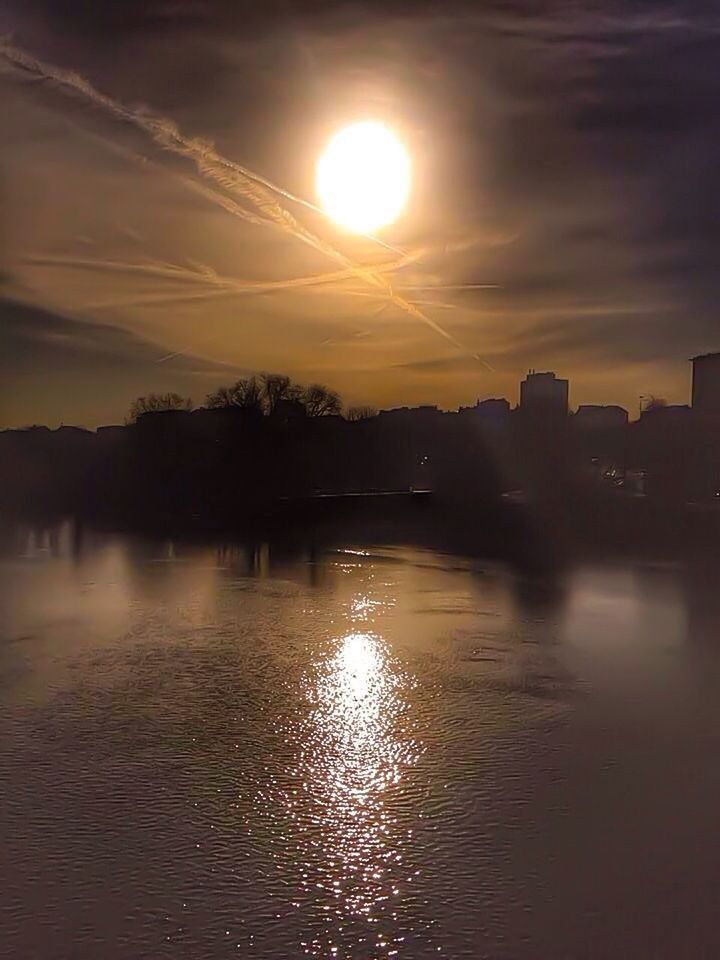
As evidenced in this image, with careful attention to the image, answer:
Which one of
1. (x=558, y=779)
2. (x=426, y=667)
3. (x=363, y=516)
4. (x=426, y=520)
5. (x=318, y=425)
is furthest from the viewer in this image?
(x=318, y=425)

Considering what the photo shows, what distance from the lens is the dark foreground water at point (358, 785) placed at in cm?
529

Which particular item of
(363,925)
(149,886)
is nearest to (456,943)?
(363,925)

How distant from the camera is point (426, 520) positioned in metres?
39.2

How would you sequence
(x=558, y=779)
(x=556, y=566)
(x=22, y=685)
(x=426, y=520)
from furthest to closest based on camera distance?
(x=426, y=520), (x=556, y=566), (x=22, y=685), (x=558, y=779)

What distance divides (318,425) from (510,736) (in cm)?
6597

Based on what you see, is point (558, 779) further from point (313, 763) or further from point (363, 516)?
point (363, 516)

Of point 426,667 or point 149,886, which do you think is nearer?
point 149,886

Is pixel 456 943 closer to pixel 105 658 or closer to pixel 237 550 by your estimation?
pixel 105 658

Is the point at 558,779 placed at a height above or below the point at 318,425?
below

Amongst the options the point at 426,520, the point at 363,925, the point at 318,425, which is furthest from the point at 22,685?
the point at 318,425

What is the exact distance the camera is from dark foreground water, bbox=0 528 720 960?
5285 millimetres

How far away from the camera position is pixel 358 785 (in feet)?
24.4

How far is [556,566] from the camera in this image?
2269 centimetres

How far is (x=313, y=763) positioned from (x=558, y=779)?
6.00ft
